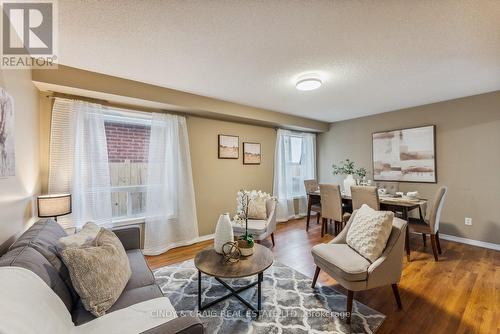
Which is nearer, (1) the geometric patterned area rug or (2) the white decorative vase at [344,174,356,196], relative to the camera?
(1) the geometric patterned area rug

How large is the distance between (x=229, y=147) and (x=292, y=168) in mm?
1832

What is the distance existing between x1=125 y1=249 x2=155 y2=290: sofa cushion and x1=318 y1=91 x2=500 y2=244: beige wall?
443cm

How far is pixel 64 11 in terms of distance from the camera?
1.50m

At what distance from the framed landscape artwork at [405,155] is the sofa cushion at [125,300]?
441cm

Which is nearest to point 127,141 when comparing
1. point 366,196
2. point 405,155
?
point 366,196

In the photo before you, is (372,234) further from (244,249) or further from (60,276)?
(60,276)

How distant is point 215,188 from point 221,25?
8.90 feet

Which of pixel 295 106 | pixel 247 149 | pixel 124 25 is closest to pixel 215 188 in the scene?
pixel 247 149

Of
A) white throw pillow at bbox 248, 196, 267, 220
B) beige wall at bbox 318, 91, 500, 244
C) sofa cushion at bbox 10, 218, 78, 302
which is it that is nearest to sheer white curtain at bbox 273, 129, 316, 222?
white throw pillow at bbox 248, 196, 267, 220

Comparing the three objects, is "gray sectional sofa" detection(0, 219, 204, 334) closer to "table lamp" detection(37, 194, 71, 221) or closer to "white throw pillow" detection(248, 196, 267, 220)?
"table lamp" detection(37, 194, 71, 221)

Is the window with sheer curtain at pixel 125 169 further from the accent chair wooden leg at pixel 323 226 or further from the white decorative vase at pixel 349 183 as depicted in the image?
the white decorative vase at pixel 349 183

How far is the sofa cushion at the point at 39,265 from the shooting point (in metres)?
1.09

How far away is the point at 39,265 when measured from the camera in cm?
116

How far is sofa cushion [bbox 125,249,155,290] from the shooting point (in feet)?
5.16
